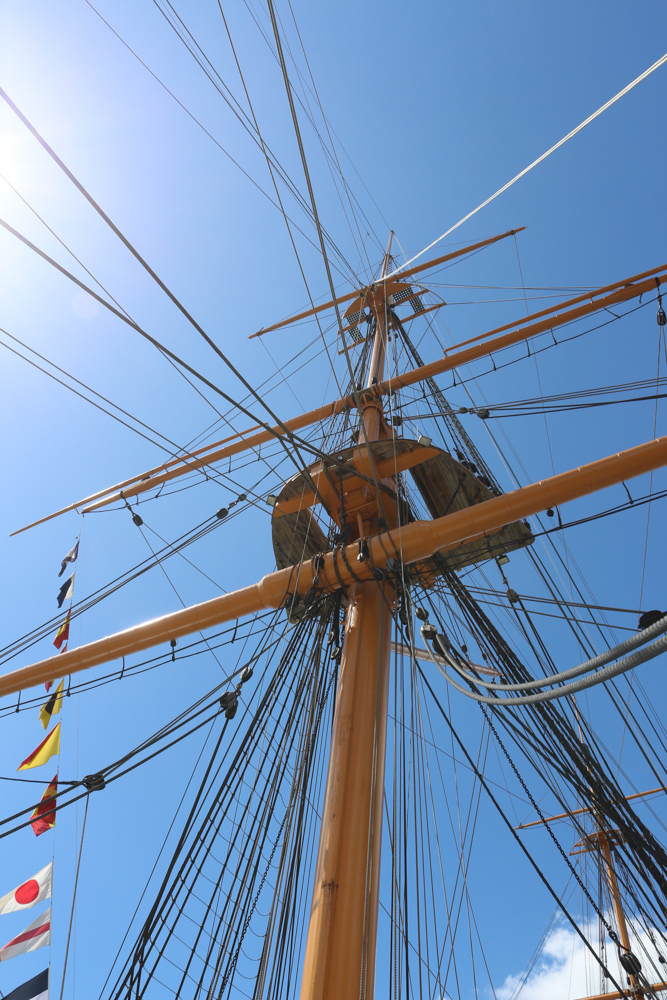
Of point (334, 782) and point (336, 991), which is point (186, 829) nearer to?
point (334, 782)

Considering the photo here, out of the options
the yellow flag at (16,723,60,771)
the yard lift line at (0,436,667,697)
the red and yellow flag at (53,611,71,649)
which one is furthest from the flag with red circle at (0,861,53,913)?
the red and yellow flag at (53,611,71,649)

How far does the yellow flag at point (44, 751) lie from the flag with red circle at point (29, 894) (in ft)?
4.42

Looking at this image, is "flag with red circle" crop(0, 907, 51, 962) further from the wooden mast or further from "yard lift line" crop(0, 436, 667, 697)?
the wooden mast

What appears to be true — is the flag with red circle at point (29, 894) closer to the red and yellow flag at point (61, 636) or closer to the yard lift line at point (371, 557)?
the yard lift line at point (371, 557)

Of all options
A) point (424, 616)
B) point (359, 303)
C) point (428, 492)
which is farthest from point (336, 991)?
point (359, 303)

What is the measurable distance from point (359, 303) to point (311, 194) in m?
11.0

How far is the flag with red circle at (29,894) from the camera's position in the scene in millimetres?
6062

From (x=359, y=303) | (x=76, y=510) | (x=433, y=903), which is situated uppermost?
(x=359, y=303)

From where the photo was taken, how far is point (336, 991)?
323cm

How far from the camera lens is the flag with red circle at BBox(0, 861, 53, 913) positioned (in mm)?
6062

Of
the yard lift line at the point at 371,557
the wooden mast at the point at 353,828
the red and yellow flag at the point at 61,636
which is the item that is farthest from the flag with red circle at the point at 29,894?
the wooden mast at the point at 353,828

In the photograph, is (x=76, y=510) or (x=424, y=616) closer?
(x=424, y=616)

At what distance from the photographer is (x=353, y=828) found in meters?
3.92

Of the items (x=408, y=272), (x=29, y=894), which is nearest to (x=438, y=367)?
(x=408, y=272)
